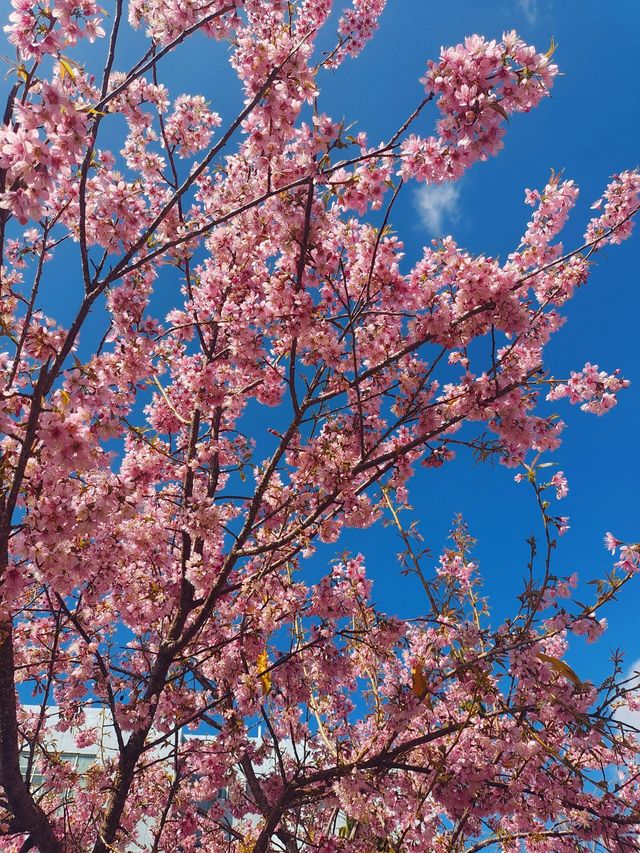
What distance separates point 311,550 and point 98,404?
3436 mm

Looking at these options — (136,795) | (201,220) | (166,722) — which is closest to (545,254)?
(201,220)

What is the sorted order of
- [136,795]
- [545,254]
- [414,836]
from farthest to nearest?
[136,795] < [414,836] < [545,254]

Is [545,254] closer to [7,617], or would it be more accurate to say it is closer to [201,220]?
[201,220]

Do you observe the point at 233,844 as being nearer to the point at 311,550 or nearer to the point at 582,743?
the point at 311,550

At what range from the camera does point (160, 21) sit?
4258 millimetres

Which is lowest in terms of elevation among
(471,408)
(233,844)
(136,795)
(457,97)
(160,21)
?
(233,844)

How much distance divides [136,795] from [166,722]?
403cm

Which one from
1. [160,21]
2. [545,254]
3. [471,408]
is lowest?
[471,408]

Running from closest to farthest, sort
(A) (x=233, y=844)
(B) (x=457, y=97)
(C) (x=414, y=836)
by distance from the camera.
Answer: (B) (x=457, y=97) < (C) (x=414, y=836) < (A) (x=233, y=844)

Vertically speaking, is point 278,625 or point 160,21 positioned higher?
point 160,21

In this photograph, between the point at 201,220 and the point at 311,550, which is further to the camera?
the point at 311,550

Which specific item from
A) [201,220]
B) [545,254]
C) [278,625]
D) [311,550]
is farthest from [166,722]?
[545,254]

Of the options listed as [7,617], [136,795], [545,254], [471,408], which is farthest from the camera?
[136,795]

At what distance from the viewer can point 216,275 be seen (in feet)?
20.9
